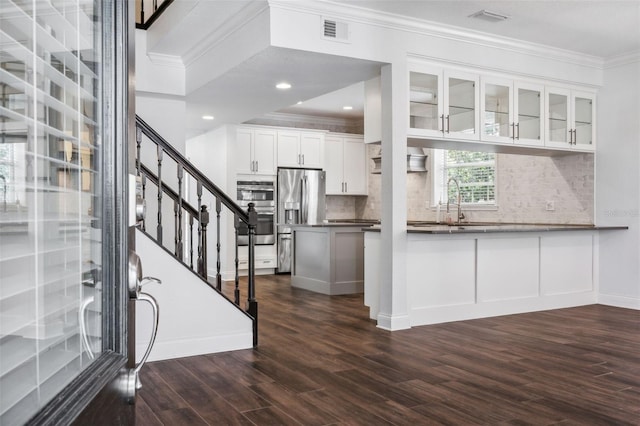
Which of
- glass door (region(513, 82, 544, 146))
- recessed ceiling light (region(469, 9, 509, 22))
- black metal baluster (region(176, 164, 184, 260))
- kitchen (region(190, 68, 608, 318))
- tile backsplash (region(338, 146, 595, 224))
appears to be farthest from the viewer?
kitchen (region(190, 68, 608, 318))

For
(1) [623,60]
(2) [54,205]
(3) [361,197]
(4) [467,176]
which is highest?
(1) [623,60]

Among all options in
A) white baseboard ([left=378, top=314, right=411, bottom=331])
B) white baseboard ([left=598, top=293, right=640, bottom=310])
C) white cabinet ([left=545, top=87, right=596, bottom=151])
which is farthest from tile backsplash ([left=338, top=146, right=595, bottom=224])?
white baseboard ([left=378, top=314, right=411, bottom=331])

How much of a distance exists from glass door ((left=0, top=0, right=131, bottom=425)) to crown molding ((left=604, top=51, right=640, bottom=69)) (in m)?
6.47

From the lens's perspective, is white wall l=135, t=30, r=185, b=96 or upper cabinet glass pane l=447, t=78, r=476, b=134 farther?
white wall l=135, t=30, r=185, b=96

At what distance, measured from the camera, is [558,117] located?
5984mm

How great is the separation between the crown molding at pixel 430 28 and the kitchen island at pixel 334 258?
8.75ft

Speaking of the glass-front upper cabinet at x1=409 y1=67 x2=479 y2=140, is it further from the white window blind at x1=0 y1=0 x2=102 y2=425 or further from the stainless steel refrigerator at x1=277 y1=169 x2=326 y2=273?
the white window blind at x1=0 y1=0 x2=102 y2=425

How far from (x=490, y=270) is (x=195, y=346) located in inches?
119

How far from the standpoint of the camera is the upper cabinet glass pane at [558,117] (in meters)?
5.93

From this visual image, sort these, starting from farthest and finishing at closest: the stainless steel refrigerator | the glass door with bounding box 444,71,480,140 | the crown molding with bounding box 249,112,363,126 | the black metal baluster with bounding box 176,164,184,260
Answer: the crown molding with bounding box 249,112,363,126 < the stainless steel refrigerator < the glass door with bounding box 444,71,480,140 < the black metal baluster with bounding box 176,164,184,260

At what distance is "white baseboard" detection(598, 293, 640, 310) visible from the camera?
5863 millimetres

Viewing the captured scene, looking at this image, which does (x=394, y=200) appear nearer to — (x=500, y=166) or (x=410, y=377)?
(x=410, y=377)

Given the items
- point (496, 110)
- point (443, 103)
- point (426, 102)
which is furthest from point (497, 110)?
point (426, 102)

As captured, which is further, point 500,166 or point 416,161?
point 416,161
